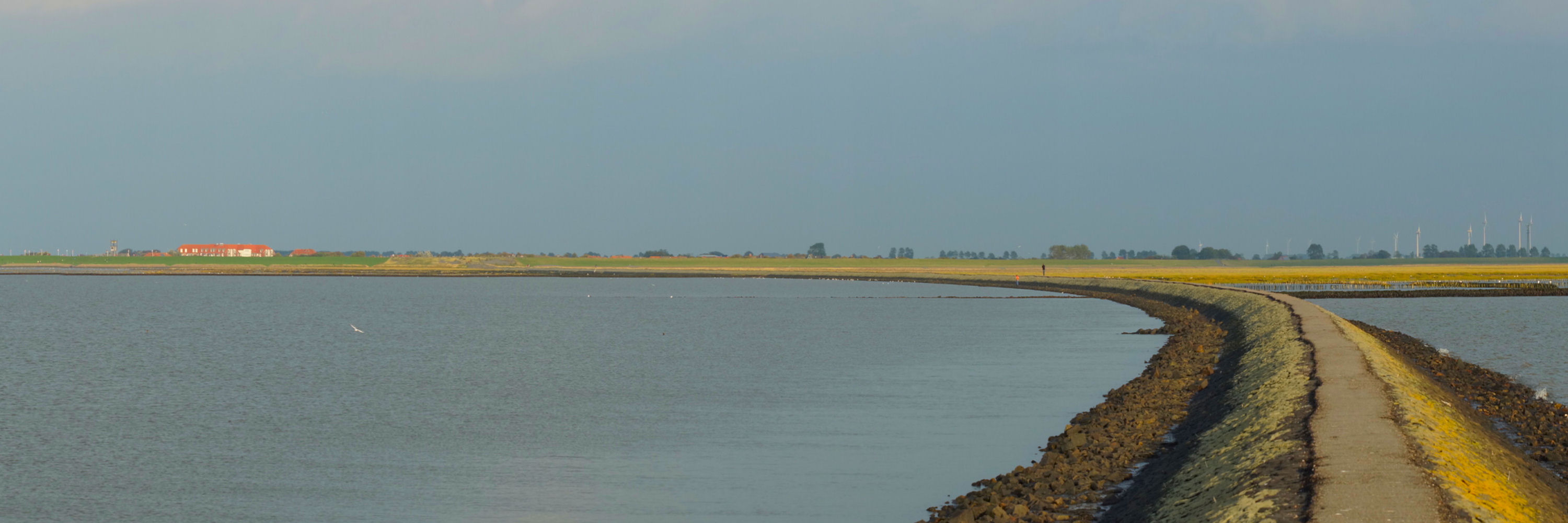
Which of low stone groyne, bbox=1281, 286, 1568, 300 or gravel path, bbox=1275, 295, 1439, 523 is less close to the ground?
low stone groyne, bbox=1281, 286, 1568, 300

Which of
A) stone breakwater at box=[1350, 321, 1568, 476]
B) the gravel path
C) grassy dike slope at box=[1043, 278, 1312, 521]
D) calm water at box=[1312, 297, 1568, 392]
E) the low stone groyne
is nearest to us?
the gravel path

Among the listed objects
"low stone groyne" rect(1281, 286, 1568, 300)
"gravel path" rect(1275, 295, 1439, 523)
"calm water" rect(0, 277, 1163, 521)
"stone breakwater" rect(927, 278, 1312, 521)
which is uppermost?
"low stone groyne" rect(1281, 286, 1568, 300)

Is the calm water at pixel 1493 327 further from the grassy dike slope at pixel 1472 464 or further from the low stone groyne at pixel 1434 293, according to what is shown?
the grassy dike slope at pixel 1472 464

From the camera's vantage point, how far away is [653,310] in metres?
81.1

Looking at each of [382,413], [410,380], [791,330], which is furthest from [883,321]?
[382,413]

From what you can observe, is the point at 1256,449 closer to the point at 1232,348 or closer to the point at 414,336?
the point at 1232,348

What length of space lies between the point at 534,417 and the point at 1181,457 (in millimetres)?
12985

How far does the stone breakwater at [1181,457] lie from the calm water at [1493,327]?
6321 millimetres

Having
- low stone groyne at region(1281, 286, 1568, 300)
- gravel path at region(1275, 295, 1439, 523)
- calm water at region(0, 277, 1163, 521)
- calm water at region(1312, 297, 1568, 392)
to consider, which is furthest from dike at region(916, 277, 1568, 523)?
low stone groyne at region(1281, 286, 1568, 300)

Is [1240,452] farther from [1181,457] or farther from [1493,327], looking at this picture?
[1493,327]

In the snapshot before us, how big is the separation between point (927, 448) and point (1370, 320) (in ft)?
154

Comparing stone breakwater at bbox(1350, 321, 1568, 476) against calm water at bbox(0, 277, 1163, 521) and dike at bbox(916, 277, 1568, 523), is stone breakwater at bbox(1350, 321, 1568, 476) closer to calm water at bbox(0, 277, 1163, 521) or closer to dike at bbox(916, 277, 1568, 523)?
dike at bbox(916, 277, 1568, 523)

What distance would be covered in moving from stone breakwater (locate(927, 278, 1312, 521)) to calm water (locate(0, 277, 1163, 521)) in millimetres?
1120

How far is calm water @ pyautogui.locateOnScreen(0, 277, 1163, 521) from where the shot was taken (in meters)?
16.4
